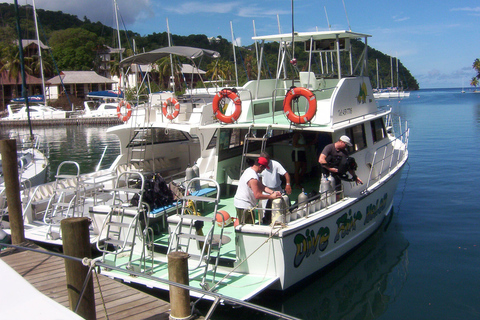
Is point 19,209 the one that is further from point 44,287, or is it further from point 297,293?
point 297,293

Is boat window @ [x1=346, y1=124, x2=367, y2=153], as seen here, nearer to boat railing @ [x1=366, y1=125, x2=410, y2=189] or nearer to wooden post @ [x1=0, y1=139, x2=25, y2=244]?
boat railing @ [x1=366, y1=125, x2=410, y2=189]

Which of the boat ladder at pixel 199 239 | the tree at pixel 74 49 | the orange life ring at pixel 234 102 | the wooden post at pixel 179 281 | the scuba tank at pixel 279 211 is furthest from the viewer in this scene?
the tree at pixel 74 49

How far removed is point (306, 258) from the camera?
7.41m

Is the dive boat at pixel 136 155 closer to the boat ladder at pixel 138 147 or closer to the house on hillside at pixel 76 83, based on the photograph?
the boat ladder at pixel 138 147

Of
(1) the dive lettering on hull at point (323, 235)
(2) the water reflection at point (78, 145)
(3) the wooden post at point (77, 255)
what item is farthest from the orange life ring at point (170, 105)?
(2) the water reflection at point (78, 145)

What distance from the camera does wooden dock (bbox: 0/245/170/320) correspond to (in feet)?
18.5

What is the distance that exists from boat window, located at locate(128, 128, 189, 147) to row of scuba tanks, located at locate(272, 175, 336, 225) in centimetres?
526

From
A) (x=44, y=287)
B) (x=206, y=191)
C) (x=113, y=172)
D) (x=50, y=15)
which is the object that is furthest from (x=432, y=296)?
(x=50, y=15)

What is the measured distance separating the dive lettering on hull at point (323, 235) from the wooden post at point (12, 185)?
515 centimetres

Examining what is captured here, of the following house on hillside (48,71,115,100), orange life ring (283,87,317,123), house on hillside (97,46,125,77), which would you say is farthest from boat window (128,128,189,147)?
house on hillside (97,46,125,77)

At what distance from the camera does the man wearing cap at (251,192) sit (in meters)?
7.11

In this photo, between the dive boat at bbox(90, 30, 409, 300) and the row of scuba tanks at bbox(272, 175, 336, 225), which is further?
the row of scuba tanks at bbox(272, 175, 336, 225)

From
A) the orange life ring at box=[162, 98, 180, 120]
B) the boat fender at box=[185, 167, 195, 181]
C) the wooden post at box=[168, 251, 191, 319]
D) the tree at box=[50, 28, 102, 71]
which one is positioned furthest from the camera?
the tree at box=[50, 28, 102, 71]

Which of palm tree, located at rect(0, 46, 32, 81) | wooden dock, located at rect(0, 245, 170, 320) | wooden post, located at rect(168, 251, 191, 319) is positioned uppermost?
palm tree, located at rect(0, 46, 32, 81)
